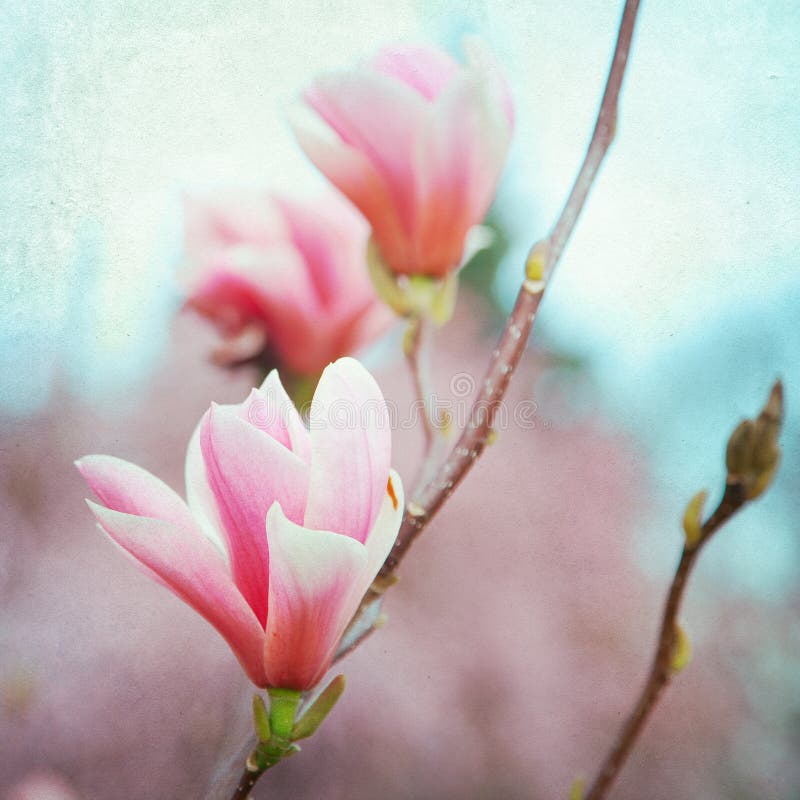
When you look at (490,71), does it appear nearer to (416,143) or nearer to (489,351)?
(416,143)

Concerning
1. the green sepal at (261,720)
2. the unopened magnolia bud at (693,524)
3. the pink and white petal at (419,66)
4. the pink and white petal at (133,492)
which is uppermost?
the pink and white petal at (419,66)

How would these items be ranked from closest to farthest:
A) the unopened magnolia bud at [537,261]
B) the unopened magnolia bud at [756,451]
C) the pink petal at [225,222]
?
1. the unopened magnolia bud at [756,451]
2. the unopened magnolia bud at [537,261]
3. the pink petal at [225,222]

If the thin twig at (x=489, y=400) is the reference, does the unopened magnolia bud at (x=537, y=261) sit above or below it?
above

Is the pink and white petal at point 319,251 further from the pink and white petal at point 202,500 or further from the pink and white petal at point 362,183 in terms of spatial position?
the pink and white petal at point 202,500

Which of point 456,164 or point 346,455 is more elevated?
point 456,164

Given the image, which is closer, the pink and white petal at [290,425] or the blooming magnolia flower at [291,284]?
the pink and white petal at [290,425]

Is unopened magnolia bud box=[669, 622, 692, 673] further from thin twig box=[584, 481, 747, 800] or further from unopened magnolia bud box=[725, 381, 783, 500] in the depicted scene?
unopened magnolia bud box=[725, 381, 783, 500]

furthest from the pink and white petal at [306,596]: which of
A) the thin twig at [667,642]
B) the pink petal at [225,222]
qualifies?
the pink petal at [225,222]

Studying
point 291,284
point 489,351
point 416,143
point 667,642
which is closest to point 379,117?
point 416,143
